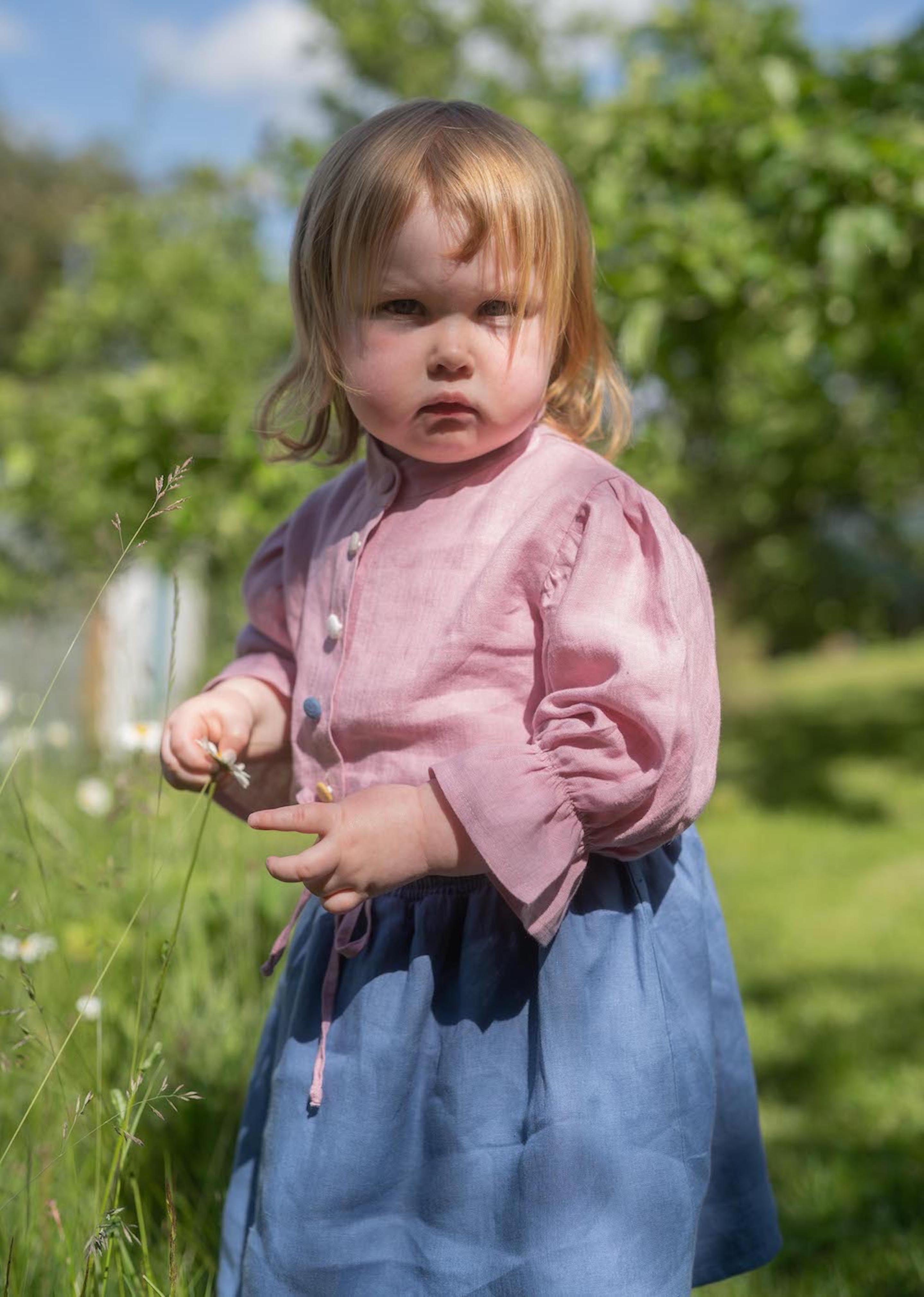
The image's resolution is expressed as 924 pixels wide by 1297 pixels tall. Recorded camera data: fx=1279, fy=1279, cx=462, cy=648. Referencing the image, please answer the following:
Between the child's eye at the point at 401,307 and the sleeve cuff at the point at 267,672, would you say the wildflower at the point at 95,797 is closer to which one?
the sleeve cuff at the point at 267,672

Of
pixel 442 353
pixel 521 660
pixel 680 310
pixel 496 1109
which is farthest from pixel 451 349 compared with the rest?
pixel 680 310

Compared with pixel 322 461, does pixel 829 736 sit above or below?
below

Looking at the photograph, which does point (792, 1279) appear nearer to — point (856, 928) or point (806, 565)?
point (856, 928)

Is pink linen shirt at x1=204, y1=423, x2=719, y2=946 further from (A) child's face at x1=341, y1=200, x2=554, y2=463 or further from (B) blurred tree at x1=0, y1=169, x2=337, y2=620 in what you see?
(B) blurred tree at x1=0, y1=169, x2=337, y2=620

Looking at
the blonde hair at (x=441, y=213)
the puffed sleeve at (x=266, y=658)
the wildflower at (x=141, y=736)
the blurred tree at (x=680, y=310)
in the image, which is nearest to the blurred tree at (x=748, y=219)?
the blurred tree at (x=680, y=310)

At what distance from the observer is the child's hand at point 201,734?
4.68 feet

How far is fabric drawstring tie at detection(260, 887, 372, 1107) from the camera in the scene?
130 centimetres

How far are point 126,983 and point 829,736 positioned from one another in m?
5.61

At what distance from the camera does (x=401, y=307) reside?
1.27 m

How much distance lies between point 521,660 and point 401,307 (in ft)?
1.22

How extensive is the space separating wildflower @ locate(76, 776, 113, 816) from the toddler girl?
1.55m

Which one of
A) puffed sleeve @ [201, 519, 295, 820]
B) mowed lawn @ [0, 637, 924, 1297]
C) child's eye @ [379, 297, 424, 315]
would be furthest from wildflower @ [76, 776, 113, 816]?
child's eye @ [379, 297, 424, 315]

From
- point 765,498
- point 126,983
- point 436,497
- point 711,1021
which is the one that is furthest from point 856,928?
point 765,498

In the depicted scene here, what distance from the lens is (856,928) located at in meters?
4.07
